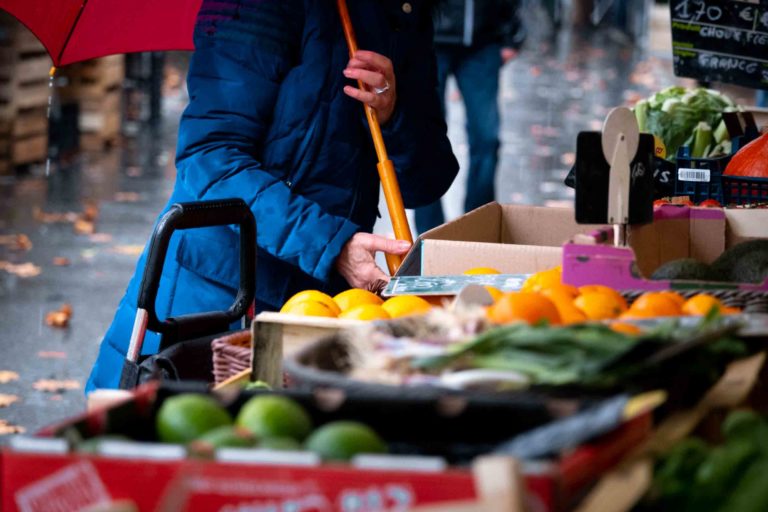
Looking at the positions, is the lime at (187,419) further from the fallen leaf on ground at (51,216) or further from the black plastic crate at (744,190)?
the fallen leaf on ground at (51,216)

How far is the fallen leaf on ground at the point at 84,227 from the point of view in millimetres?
8812

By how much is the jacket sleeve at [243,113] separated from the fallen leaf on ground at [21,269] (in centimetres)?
438

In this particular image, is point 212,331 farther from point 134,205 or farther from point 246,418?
point 134,205

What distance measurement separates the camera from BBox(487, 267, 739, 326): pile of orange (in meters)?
2.05

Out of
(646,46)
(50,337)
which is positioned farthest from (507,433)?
(646,46)

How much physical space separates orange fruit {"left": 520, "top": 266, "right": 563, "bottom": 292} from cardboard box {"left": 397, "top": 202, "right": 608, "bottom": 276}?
30 centimetres

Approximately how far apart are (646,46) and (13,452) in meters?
21.1

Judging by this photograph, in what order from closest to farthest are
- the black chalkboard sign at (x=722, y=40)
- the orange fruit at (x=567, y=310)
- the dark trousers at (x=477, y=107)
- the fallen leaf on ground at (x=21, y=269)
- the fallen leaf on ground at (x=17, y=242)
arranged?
the orange fruit at (x=567, y=310) → the black chalkboard sign at (x=722, y=40) → the dark trousers at (x=477, y=107) → the fallen leaf on ground at (x=21, y=269) → the fallen leaf on ground at (x=17, y=242)

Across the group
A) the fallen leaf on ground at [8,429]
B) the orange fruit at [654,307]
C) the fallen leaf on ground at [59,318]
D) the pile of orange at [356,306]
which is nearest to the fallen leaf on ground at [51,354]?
the fallen leaf on ground at [59,318]

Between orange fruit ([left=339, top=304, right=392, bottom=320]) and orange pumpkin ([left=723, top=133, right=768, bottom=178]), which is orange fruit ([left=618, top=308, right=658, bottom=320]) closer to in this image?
orange fruit ([left=339, top=304, right=392, bottom=320])

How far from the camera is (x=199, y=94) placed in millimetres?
3471

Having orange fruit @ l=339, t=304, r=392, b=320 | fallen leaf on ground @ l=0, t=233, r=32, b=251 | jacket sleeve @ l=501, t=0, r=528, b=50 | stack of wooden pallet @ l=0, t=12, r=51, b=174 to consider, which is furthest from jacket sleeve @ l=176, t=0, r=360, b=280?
stack of wooden pallet @ l=0, t=12, r=51, b=174

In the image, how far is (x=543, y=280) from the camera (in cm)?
251

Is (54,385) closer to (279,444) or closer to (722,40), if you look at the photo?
(722,40)
